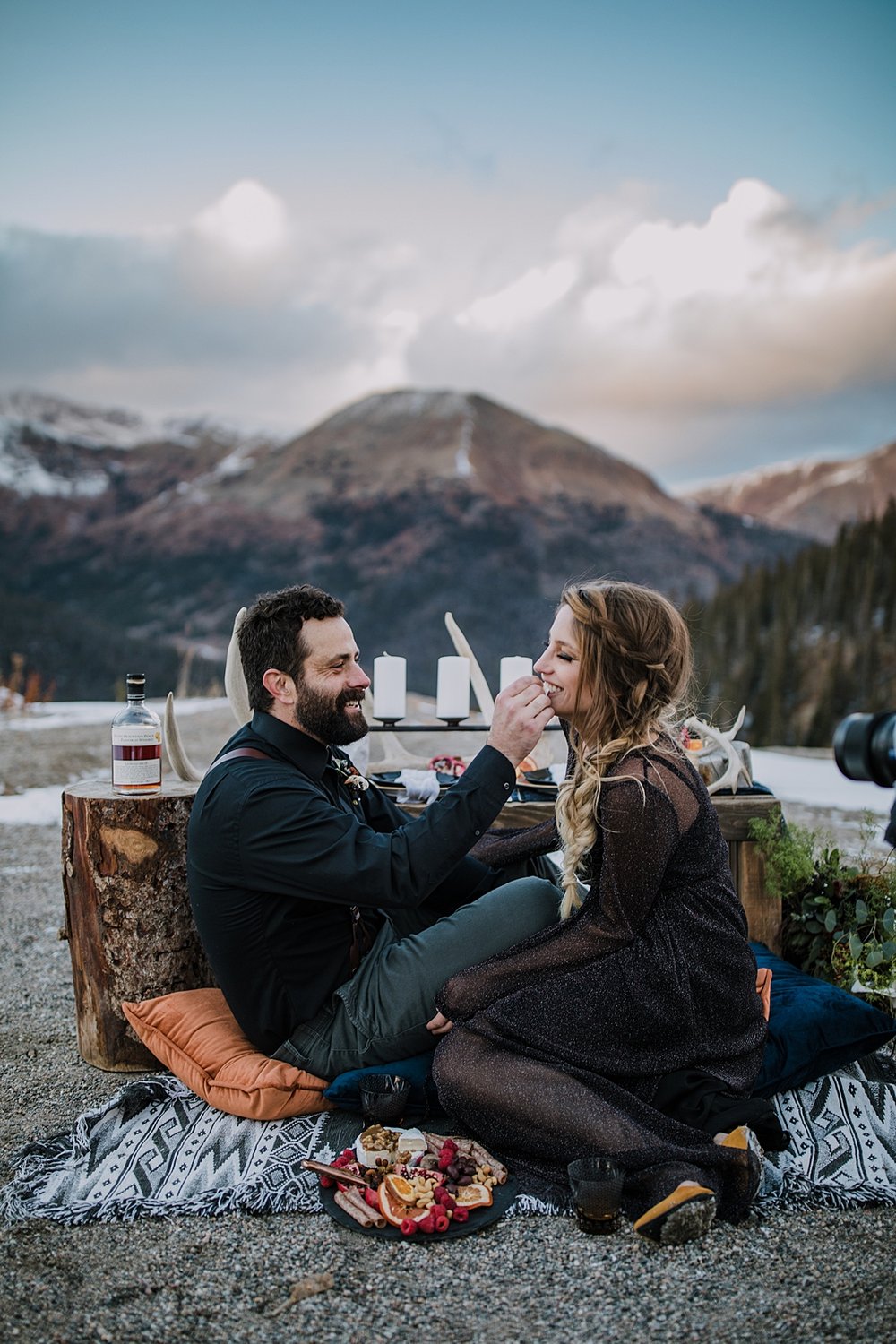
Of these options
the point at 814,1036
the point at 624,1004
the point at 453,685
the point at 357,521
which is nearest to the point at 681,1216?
the point at 624,1004

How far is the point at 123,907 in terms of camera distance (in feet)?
8.90

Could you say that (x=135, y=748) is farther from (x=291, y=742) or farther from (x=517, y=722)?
(x=517, y=722)

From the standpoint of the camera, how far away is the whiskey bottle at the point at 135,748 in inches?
108

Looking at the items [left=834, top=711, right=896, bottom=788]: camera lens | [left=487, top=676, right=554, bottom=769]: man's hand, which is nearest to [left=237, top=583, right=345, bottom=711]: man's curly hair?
[left=487, top=676, right=554, bottom=769]: man's hand

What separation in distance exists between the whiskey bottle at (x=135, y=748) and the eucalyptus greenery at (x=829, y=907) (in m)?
1.83

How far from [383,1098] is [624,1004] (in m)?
0.60

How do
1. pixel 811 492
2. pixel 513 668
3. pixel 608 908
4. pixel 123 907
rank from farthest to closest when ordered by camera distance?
pixel 811 492 < pixel 513 668 < pixel 123 907 < pixel 608 908

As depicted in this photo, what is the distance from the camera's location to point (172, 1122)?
2.42m

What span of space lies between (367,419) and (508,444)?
5.39m

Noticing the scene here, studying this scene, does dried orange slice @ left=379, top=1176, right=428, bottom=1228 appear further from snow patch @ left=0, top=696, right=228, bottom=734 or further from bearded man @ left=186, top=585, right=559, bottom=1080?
snow patch @ left=0, top=696, right=228, bottom=734

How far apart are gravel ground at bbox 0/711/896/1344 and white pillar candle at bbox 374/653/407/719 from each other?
2.01 m

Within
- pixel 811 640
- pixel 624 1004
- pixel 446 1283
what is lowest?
pixel 446 1283

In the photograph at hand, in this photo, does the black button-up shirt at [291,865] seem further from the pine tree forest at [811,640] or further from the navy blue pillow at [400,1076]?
the pine tree forest at [811,640]

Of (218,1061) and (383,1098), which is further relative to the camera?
(218,1061)
